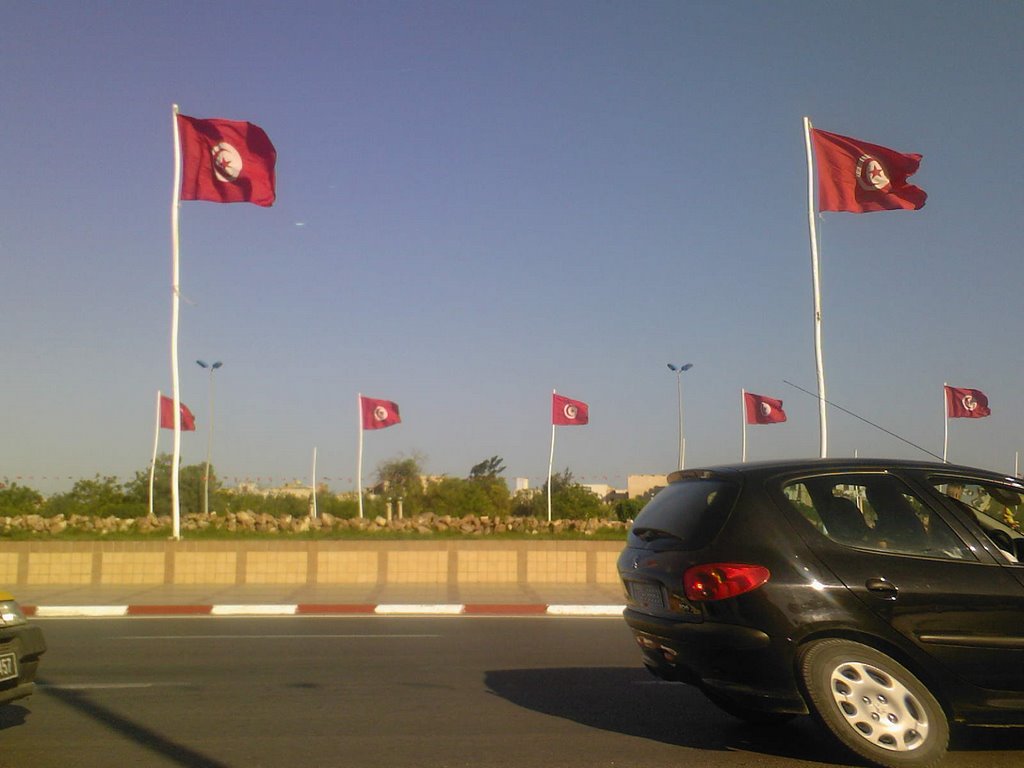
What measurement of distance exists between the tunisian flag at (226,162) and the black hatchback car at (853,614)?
14.7m

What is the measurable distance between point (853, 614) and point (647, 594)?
1175 millimetres

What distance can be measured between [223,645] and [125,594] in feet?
21.1

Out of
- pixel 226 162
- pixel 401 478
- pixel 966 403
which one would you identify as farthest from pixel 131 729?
pixel 401 478

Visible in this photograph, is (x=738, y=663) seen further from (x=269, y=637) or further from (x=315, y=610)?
(x=315, y=610)

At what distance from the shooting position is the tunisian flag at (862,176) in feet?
53.2

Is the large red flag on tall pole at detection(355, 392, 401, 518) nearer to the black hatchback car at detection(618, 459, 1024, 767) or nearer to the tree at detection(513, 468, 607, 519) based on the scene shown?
the tree at detection(513, 468, 607, 519)

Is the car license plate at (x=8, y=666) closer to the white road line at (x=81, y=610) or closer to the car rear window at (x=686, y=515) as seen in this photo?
the car rear window at (x=686, y=515)

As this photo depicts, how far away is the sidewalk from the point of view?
46.2ft

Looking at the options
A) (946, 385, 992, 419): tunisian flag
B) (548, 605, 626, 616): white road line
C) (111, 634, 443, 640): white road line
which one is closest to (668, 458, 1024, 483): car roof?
(111, 634, 443, 640): white road line

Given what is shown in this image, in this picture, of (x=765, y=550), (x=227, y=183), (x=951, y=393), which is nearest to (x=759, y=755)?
(x=765, y=550)

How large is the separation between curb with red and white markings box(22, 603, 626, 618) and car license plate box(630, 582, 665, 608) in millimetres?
8391

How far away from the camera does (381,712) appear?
271 inches

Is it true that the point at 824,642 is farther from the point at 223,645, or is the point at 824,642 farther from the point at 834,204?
the point at 834,204

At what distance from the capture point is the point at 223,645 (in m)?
10.5
